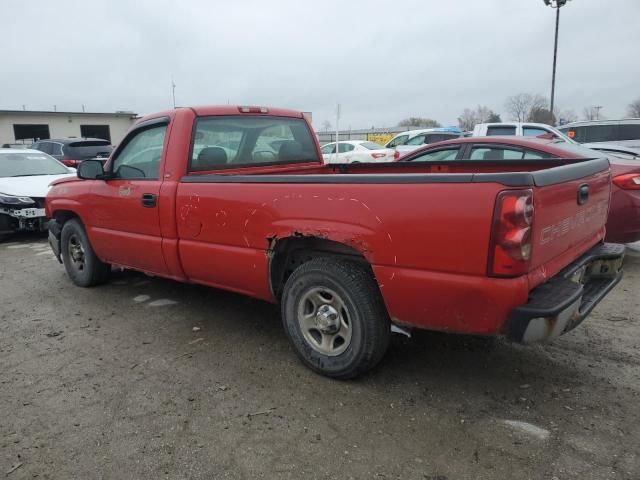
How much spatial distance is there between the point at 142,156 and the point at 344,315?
Result: 8.16ft

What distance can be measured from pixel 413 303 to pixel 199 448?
4.45 ft

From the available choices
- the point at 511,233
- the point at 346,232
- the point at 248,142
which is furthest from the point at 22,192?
the point at 511,233

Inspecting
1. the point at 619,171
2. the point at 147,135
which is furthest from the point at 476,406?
the point at 619,171

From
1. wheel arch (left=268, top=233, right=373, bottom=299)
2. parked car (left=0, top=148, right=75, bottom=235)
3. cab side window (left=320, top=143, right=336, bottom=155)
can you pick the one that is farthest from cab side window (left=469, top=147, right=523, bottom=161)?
cab side window (left=320, top=143, right=336, bottom=155)

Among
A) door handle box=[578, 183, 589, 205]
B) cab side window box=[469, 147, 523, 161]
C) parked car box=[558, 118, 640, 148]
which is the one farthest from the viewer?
parked car box=[558, 118, 640, 148]

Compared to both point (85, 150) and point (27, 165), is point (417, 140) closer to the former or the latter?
point (85, 150)

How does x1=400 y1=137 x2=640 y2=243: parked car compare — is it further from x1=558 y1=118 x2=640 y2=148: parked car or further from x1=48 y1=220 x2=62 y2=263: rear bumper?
x1=558 y1=118 x2=640 y2=148: parked car

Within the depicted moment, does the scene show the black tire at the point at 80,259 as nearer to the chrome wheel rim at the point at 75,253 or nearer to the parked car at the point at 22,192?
the chrome wheel rim at the point at 75,253

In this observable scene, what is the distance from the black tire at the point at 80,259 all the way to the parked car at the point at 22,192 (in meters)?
2.99

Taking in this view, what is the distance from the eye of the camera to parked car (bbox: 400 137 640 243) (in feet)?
17.7

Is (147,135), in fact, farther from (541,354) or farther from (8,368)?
(541,354)

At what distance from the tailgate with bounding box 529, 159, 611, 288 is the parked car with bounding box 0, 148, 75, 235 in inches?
296

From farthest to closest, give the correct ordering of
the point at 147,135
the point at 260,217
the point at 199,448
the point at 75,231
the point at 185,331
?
1. the point at 75,231
2. the point at 147,135
3. the point at 185,331
4. the point at 260,217
5. the point at 199,448

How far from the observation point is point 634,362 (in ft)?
11.2
